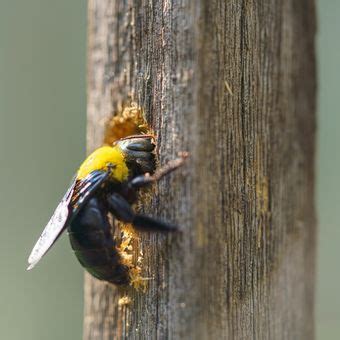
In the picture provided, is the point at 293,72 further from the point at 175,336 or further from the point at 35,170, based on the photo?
the point at 35,170

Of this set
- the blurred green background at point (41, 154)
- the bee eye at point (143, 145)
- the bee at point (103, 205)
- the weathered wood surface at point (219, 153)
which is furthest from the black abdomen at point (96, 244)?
the blurred green background at point (41, 154)

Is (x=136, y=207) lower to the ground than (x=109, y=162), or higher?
lower

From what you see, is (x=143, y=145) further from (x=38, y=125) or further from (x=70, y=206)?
(x=38, y=125)

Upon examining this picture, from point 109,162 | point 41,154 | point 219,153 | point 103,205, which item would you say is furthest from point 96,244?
point 41,154

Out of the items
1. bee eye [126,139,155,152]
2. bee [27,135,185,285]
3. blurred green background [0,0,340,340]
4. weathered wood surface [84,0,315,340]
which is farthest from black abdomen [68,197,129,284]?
blurred green background [0,0,340,340]

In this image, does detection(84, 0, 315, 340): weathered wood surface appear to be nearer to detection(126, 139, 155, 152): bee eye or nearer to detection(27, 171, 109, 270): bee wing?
→ detection(126, 139, 155, 152): bee eye
